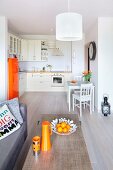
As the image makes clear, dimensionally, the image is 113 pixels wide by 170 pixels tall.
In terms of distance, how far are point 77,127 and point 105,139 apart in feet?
3.28

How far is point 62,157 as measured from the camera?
145 cm

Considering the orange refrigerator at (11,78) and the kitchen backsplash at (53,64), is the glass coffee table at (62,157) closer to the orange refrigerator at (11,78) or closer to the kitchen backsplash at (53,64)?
the orange refrigerator at (11,78)

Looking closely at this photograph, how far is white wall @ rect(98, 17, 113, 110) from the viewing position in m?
4.43

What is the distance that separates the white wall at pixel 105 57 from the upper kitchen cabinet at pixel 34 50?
387 cm

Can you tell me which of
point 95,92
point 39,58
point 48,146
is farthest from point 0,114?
point 39,58

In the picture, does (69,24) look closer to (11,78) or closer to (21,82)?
(11,78)

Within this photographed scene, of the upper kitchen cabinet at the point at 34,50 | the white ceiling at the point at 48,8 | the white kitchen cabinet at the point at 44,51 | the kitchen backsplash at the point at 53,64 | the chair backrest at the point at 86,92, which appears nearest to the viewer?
the white ceiling at the point at 48,8

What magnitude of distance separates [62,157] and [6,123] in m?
0.94

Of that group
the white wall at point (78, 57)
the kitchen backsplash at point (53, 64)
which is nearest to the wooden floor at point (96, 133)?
the white wall at point (78, 57)

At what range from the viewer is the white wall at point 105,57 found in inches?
174

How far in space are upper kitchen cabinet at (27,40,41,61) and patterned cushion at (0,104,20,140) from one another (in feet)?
19.1

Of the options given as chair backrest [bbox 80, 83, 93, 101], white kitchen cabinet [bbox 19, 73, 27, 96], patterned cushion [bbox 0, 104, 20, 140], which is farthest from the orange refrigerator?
patterned cushion [bbox 0, 104, 20, 140]

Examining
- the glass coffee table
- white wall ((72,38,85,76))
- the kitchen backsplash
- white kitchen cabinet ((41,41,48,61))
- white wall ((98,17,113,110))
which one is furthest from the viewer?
the kitchen backsplash

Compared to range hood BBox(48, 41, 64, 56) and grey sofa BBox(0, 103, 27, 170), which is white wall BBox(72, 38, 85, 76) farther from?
grey sofa BBox(0, 103, 27, 170)
